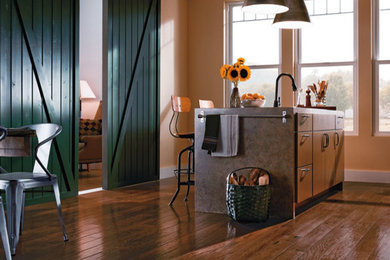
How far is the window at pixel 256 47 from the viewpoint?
Answer: 684 centimetres

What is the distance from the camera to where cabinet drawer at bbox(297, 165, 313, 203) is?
12.4 ft

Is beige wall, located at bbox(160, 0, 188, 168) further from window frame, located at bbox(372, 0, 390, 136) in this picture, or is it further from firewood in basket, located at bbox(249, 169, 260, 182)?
firewood in basket, located at bbox(249, 169, 260, 182)

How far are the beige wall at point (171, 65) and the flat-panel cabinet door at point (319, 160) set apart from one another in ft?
8.44

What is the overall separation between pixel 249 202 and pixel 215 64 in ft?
12.9

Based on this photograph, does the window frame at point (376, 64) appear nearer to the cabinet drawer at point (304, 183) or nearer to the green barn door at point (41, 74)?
the cabinet drawer at point (304, 183)

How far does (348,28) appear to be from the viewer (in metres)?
6.39

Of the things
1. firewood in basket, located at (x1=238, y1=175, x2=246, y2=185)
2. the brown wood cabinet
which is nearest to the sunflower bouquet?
the brown wood cabinet

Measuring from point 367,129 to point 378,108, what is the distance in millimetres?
307

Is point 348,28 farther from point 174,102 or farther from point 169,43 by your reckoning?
point 174,102

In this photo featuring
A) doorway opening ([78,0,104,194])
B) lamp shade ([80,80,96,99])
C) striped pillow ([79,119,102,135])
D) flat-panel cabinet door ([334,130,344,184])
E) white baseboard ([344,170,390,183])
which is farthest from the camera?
doorway opening ([78,0,104,194])

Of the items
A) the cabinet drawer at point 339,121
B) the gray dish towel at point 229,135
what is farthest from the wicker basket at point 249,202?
the cabinet drawer at point 339,121

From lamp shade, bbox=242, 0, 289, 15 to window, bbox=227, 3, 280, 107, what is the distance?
9.10ft

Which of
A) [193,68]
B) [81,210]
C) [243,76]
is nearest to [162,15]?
[193,68]

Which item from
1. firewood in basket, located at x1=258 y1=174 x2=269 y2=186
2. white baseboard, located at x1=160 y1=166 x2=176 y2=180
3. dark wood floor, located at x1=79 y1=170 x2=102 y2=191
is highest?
firewood in basket, located at x1=258 y1=174 x2=269 y2=186
